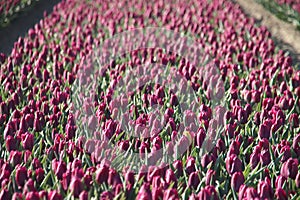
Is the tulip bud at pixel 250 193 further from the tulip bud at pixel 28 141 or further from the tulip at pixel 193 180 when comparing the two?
the tulip bud at pixel 28 141

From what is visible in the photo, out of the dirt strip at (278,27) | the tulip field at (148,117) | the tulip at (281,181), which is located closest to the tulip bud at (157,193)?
the tulip field at (148,117)

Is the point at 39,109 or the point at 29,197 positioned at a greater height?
the point at 39,109

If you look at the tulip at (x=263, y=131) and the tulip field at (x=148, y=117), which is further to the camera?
the tulip at (x=263, y=131)

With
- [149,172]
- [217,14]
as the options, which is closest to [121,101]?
[149,172]

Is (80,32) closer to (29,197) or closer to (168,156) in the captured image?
(168,156)

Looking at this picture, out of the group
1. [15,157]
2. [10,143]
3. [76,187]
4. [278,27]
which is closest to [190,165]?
[76,187]

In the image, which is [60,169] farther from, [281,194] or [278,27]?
[278,27]
